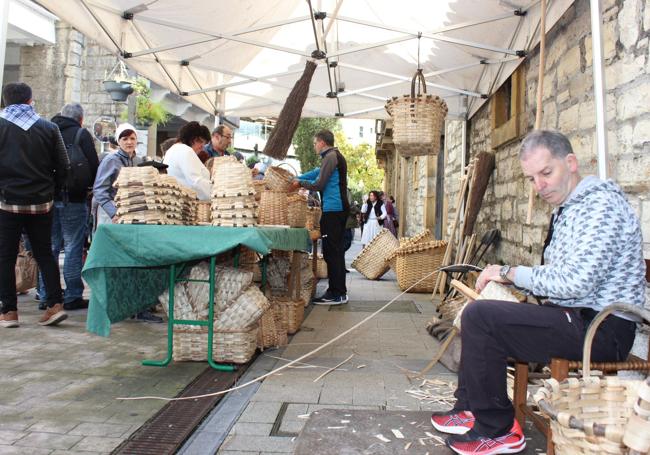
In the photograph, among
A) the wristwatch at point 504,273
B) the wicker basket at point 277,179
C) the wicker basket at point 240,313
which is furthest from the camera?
the wicker basket at point 277,179

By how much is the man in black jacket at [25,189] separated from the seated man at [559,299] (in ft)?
12.4

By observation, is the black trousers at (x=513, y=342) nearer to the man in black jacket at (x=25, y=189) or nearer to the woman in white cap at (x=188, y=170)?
the woman in white cap at (x=188, y=170)

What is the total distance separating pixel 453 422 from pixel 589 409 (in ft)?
2.72

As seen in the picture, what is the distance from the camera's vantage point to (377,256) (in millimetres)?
9469

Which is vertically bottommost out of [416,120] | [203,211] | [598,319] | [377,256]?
[598,319]

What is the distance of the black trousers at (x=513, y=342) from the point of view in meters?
2.26

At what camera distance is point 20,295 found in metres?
6.41

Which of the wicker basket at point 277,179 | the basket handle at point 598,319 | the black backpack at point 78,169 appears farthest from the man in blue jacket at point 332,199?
the basket handle at point 598,319

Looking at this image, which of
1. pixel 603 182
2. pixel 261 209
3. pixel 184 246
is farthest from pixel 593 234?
pixel 261 209

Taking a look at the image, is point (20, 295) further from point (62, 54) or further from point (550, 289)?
point (62, 54)

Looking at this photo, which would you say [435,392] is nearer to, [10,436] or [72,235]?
[10,436]

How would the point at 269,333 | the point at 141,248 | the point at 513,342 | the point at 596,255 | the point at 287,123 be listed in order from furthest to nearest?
the point at 287,123, the point at 269,333, the point at 141,248, the point at 513,342, the point at 596,255

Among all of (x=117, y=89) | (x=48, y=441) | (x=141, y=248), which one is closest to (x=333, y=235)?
(x=141, y=248)

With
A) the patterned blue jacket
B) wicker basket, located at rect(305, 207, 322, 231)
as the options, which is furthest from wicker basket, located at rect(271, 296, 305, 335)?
the patterned blue jacket
